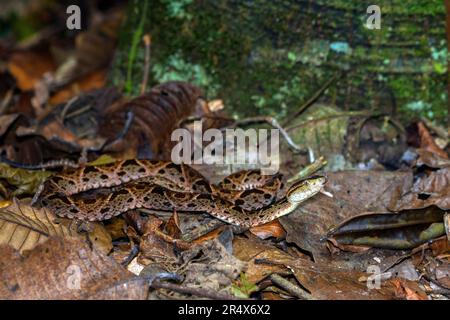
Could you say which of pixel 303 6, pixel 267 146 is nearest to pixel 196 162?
pixel 267 146

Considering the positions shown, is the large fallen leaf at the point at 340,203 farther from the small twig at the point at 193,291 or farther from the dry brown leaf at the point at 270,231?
the small twig at the point at 193,291

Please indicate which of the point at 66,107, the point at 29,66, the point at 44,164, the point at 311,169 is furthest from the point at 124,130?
the point at 29,66

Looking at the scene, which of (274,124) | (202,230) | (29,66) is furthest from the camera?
(29,66)

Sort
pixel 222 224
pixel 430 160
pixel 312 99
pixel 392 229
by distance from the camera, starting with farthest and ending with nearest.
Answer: pixel 312 99 < pixel 430 160 < pixel 222 224 < pixel 392 229

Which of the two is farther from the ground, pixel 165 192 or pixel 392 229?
pixel 165 192

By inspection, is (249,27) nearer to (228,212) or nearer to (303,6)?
(303,6)

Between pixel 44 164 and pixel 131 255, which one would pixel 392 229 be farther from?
pixel 44 164

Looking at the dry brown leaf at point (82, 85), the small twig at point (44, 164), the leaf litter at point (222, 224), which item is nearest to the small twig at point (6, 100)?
the leaf litter at point (222, 224)
